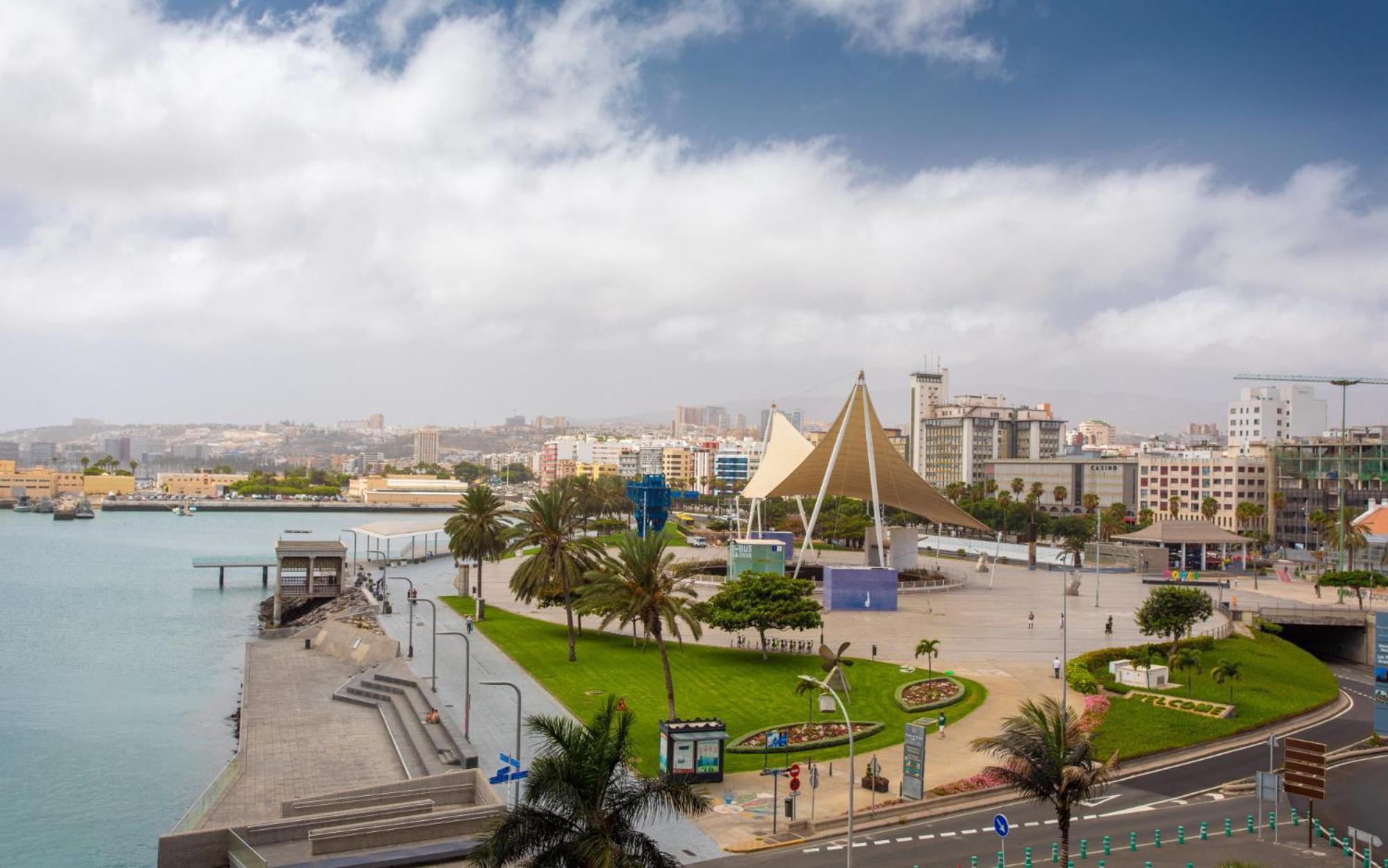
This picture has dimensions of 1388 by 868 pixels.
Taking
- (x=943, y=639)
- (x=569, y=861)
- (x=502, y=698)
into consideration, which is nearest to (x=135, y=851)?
(x=502, y=698)

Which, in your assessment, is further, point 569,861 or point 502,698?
point 502,698

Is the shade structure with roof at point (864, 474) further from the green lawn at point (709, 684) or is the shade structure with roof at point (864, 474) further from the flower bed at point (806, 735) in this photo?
the flower bed at point (806, 735)

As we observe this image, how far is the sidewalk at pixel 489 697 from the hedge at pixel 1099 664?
683 inches

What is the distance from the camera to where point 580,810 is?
15.1m

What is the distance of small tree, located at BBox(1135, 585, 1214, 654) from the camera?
42.5m

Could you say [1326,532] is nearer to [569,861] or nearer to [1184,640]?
[1184,640]

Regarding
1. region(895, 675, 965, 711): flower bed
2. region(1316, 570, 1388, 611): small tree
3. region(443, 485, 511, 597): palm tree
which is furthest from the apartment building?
region(895, 675, 965, 711): flower bed

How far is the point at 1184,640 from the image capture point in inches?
1746

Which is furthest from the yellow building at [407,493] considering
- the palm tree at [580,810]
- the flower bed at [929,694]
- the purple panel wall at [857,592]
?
the palm tree at [580,810]

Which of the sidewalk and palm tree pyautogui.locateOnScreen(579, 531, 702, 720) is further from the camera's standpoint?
palm tree pyautogui.locateOnScreen(579, 531, 702, 720)

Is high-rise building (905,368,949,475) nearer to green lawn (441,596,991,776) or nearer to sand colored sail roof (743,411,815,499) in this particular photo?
sand colored sail roof (743,411,815,499)

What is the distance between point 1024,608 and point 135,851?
4512cm

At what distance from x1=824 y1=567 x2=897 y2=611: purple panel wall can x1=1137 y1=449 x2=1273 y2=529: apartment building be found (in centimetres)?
5890

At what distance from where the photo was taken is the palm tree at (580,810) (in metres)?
14.8
